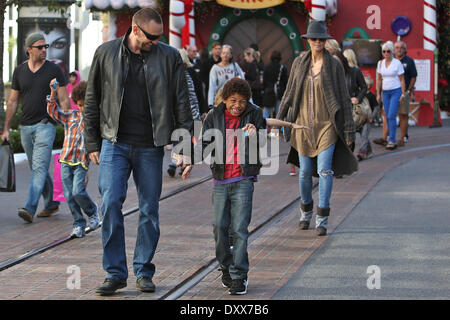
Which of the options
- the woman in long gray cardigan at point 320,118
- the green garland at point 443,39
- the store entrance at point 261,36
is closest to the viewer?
the woman in long gray cardigan at point 320,118

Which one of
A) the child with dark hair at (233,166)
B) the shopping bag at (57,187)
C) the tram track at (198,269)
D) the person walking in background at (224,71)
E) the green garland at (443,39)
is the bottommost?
the tram track at (198,269)

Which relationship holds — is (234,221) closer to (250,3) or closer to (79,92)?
(79,92)

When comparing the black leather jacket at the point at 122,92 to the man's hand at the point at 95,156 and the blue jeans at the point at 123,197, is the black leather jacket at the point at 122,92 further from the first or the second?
the blue jeans at the point at 123,197

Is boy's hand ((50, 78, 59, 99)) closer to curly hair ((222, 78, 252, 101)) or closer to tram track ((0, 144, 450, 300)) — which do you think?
tram track ((0, 144, 450, 300))

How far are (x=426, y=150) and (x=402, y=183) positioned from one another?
176 inches

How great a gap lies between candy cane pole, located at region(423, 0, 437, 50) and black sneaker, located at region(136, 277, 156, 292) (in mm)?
18251

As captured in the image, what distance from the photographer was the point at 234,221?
21.1ft

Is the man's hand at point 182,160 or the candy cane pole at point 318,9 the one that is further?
the candy cane pole at point 318,9

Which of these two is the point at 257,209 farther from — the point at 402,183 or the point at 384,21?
the point at 384,21

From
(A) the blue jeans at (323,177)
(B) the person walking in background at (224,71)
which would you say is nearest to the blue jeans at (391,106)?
(B) the person walking in background at (224,71)

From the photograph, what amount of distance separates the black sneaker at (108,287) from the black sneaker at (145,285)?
135 millimetres

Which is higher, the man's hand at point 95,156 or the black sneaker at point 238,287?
the man's hand at point 95,156

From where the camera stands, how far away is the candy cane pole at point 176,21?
23156 mm

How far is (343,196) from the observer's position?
36.0 feet
